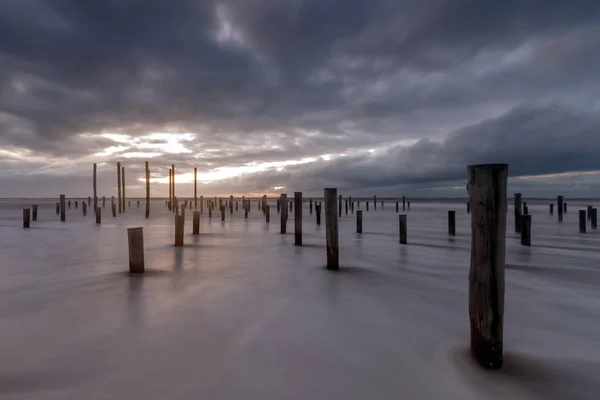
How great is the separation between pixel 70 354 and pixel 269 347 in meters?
1.85

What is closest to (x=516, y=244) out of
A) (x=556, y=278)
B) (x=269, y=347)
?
(x=556, y=278)

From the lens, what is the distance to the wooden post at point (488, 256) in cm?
298

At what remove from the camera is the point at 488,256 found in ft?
9.93

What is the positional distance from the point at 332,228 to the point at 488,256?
4.21m

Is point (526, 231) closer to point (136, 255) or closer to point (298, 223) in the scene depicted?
point (298, 223)

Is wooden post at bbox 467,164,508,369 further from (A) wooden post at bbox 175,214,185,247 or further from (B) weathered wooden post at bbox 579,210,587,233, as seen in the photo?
(B) weathered wooden post at bbox 579,210,587,233

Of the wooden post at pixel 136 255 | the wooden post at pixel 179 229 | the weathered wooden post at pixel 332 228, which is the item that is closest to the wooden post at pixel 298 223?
the wooden post at pixel 179 229

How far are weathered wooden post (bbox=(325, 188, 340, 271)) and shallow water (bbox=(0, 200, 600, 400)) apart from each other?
0.27 metres

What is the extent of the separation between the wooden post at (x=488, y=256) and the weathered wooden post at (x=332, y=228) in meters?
4.07

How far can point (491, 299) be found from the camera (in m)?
3.03

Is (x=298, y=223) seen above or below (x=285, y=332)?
above

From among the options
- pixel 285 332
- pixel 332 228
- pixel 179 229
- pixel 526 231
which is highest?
pixel 332 228

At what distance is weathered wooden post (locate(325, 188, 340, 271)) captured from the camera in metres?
7.10

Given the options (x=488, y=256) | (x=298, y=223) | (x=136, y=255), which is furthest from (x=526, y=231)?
(x=136, y=255)
